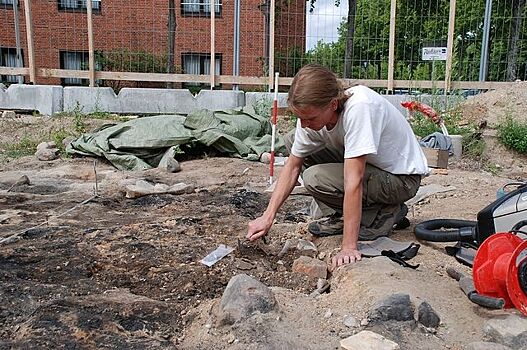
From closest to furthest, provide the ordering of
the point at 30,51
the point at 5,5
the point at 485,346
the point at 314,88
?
the point at 485,346
the point at 314,88
the point at 30,51
the point at 5,5

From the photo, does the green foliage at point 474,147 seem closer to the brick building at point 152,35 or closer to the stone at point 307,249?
the brick building at point 152,35

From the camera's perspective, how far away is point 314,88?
239cm

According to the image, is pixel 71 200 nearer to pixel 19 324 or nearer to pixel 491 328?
pixel 19 324

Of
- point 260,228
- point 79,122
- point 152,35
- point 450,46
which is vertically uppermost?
point 152,35

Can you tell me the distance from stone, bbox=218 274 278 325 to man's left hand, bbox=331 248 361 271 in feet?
1.76

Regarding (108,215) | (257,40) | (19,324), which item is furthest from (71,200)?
(257,40)

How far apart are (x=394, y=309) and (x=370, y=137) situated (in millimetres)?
850

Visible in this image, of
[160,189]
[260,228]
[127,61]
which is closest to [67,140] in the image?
[160,189]

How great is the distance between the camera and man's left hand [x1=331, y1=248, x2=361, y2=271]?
Answer: 252 centimetres

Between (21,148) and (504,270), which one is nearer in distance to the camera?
(504,270)

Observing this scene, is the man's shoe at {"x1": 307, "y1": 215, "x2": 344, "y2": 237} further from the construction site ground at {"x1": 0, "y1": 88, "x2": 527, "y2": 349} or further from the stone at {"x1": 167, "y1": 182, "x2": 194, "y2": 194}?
the stone at {"x1": 167, "y1": 182, "x2": 194, "y2": 194}

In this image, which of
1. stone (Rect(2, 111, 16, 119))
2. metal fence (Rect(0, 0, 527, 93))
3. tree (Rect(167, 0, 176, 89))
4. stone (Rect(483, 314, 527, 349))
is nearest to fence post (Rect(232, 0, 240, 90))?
metal fence (Rect(0, 0, 527, 93))

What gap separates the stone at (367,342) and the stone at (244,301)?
1.16 feet

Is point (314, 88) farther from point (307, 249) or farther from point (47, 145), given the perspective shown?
point (47, 145)
